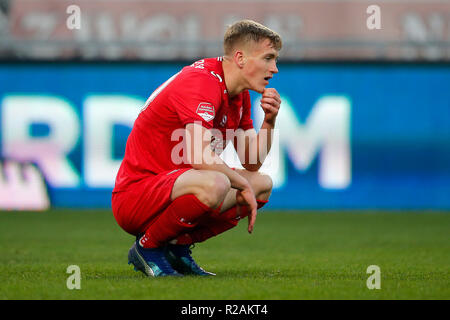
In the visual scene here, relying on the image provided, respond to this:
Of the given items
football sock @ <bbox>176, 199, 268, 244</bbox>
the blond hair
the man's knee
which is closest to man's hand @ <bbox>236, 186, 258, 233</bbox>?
the man's knee

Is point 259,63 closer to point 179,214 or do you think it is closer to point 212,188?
point 212,188

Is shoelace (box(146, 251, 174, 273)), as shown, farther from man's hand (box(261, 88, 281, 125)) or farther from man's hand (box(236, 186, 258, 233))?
man's hand (box(261, 88, 281, 125))

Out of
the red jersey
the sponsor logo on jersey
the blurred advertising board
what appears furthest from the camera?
the blurred advertising board

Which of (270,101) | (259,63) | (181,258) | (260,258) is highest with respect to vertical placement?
(259,63)

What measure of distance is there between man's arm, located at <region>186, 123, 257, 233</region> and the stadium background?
6078mm

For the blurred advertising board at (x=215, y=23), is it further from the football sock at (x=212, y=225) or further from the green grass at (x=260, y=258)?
the football sock at (x=212, y=225)

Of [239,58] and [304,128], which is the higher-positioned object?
[239,58]

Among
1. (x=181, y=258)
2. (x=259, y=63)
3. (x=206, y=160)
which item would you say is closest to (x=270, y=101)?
(x=259, y=63)

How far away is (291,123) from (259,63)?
6.11 metres

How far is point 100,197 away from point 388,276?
6.34 m

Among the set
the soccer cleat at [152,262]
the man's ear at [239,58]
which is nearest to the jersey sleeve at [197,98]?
the man's ear at [239,58]

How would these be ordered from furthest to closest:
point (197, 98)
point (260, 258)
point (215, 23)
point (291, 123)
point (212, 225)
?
point (215, 23), point (291, 123), point (260, 258), point (212, 225), point (197, 98)

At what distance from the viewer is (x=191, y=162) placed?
3.95 meters

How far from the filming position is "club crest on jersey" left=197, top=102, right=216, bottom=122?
3904 mm
